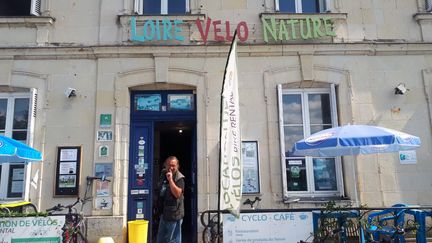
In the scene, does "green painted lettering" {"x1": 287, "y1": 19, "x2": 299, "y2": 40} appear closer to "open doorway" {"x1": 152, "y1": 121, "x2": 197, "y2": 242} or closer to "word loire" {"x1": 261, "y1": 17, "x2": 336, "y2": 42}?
"word loire" {"x1": 261, "y1": 17, "x2": 336, "y2": 42}

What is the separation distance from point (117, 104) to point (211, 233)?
9.74 feet

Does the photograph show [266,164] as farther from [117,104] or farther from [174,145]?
[174,145]

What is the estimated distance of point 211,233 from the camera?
6441mm

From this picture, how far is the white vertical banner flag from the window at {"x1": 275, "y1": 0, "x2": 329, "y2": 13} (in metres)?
4.51

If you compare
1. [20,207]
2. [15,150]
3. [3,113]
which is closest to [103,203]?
[20,207]

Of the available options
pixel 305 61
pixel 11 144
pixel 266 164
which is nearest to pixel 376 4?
pixel 305 61

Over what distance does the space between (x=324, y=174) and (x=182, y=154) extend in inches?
180

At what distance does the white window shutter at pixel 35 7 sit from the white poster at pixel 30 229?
417cm

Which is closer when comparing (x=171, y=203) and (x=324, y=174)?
(x=171, y=203)

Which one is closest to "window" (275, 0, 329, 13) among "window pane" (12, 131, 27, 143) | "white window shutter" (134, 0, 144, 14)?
"white window shutter" (134, 0, 144, 14)

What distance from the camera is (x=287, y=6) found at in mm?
8047

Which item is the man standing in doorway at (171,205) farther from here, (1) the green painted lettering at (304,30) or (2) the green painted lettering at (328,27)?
(2) the green painted lettering at (328,27)

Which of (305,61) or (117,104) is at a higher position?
(305,61)

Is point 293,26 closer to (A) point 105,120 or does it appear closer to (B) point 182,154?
(A) point 105,120
